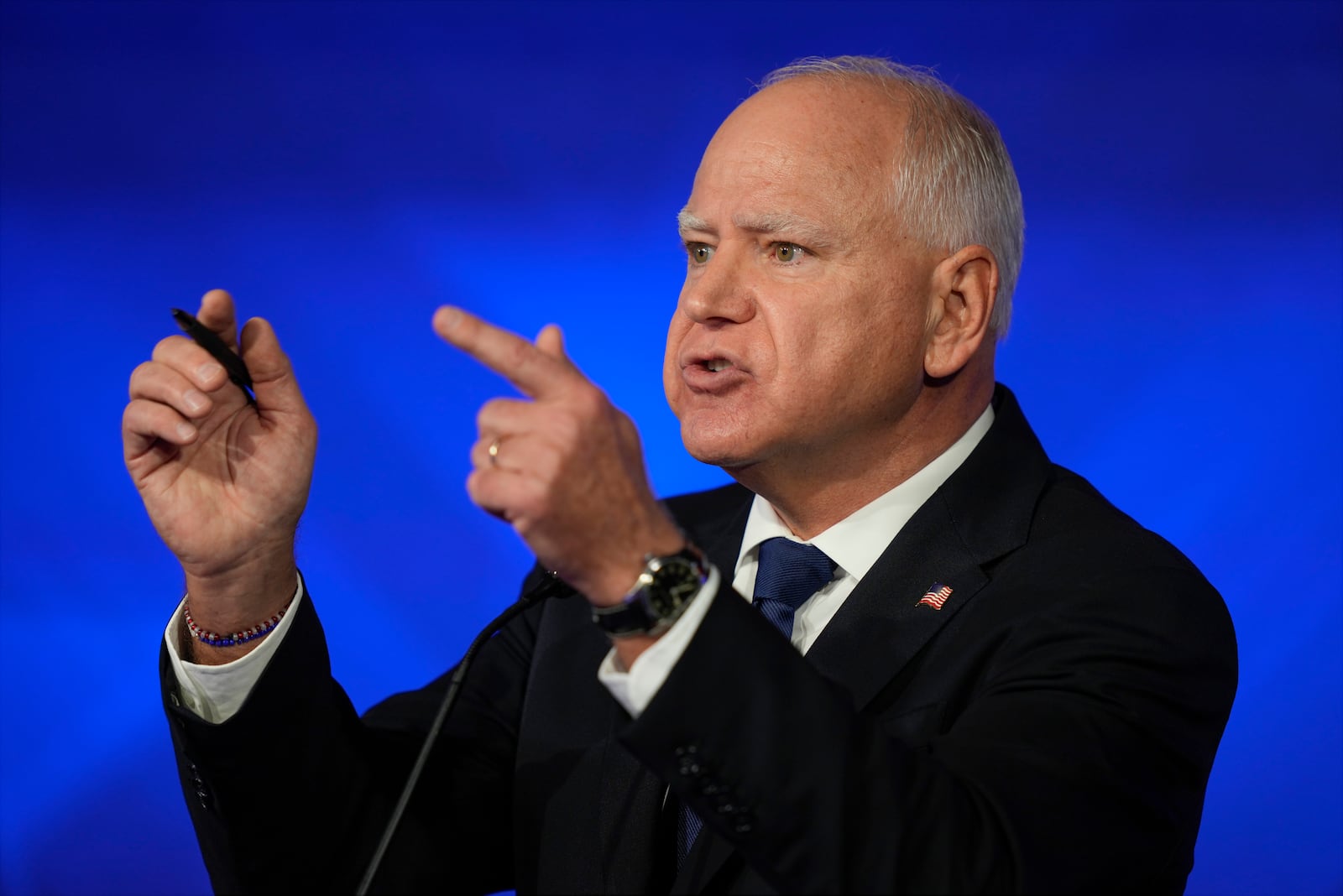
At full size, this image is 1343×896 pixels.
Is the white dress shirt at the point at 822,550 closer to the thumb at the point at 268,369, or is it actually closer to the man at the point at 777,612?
the man at the point at 777,612

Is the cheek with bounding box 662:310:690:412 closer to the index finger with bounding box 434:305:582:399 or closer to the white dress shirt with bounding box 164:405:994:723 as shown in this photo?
the white dress shirt with bounding box 164:405:994:723

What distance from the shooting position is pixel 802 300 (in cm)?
166

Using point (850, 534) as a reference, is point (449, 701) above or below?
below

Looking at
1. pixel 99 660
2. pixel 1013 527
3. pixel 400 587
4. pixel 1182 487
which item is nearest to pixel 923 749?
pixel 1013 527

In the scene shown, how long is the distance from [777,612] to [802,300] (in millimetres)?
400

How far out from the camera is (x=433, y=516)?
266cm

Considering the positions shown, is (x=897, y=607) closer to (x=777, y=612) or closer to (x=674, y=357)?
(x=777, y=612)

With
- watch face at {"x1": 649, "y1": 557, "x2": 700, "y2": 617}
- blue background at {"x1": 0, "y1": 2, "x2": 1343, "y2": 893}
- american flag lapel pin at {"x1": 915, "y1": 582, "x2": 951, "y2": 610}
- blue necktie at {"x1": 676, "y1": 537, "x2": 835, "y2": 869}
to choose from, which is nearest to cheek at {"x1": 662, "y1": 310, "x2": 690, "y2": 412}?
blue necktie at {"x1": 676, "y1": 537, "x2": 835, "y2": 869}

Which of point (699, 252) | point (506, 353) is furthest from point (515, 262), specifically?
point (506, 353)

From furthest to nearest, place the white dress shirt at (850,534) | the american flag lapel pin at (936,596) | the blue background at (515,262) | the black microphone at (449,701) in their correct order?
the blue background at (515,262) < the white dress shirt at (850,534) < the american flag lapel pin at (936,596) < the black microphone at (449,701)

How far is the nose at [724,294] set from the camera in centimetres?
167

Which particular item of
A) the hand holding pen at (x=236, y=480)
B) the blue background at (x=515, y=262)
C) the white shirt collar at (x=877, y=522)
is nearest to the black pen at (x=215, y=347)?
the hand holding pen at (x=236, y=480)

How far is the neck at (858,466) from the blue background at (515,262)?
2.70ft

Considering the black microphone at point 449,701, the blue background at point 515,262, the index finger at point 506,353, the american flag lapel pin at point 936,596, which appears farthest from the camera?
the blue background at point 515,262
